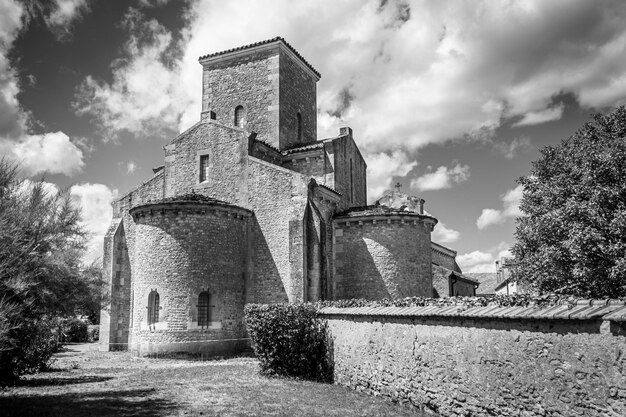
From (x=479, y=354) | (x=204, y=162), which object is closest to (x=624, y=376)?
(x=479, y=354)

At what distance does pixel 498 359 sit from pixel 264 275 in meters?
15.4

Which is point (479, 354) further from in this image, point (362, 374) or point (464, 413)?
point (362, 374)

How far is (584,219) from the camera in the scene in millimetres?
16312

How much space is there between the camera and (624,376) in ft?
21.3

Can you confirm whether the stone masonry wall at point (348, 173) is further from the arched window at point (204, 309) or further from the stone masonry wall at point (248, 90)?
the arched window at point (204, 309)

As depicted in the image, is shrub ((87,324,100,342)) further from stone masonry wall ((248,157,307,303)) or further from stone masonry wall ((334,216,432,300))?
stone masonry wall ((334,216,432,300))

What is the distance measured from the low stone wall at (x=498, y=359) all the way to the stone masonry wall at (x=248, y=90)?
60.0 feet

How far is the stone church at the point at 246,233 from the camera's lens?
21328 millimetres

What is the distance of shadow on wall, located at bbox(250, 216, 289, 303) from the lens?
22.6 meters

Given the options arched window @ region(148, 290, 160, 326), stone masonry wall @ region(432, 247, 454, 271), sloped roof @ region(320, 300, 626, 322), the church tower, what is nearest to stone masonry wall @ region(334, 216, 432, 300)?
the church tower

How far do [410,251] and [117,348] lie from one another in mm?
15223

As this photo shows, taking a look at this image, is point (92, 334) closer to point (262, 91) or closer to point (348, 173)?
point (262, 91)

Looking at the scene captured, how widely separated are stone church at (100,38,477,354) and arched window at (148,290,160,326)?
0.04 meters

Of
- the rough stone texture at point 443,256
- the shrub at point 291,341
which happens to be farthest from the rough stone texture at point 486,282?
the shrub at point 291,341
